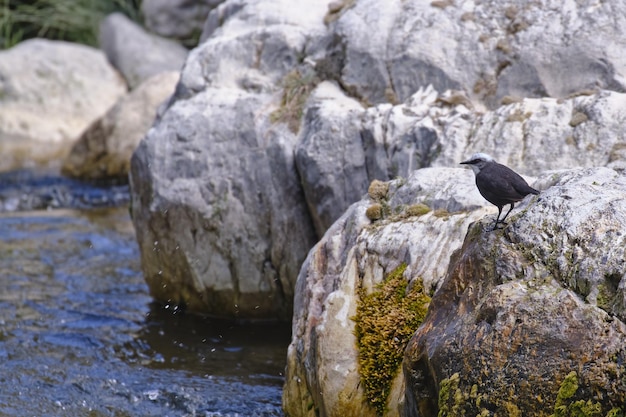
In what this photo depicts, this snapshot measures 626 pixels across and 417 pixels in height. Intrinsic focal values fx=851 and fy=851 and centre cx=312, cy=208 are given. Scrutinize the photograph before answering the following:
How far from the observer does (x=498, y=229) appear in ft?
14.8

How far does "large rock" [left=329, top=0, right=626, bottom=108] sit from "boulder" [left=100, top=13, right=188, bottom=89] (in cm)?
1133

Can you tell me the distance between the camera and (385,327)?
536 cm

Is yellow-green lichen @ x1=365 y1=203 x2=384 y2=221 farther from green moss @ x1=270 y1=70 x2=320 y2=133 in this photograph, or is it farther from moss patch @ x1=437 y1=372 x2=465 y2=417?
green moss @ x1=270 y1=70 x2=320 y2=133

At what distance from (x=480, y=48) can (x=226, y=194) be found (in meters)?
2.93

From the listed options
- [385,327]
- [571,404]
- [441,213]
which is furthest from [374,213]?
[571,404]

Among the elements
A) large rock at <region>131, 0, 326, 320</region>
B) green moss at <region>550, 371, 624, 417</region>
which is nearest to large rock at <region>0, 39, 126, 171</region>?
large rock at <region>131, 0, 326, 320</region>

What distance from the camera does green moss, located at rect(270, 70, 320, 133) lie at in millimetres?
8594

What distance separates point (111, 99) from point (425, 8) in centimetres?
1201

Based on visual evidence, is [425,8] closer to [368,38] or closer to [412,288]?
[368,38]

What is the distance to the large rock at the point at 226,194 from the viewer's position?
27.8 ft

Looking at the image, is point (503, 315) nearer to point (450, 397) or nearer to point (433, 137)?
point (450, 397)

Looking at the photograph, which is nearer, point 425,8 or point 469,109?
point 469,109

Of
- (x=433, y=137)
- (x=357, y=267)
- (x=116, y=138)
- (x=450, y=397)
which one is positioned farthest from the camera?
(x=116, y=138)

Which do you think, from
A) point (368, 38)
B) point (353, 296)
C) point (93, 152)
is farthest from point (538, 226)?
point (93, 152)
